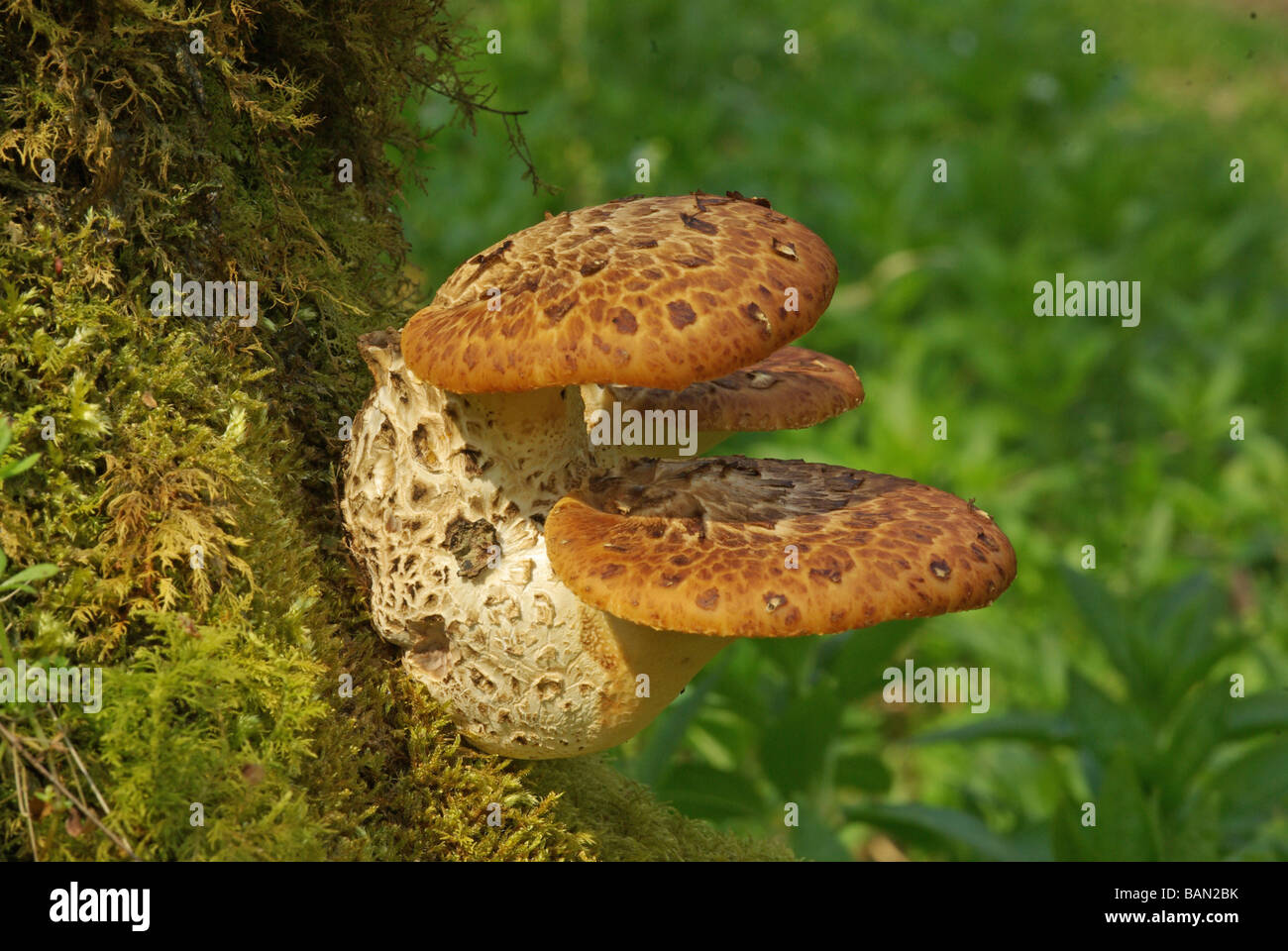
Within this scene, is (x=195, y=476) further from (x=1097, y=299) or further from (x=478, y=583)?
(x=1097, y=299)

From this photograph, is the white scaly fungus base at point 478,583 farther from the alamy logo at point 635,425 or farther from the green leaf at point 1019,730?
the green leaf at point 1019,730

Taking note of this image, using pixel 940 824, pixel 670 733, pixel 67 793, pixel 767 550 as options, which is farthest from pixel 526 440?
pixel 940 824

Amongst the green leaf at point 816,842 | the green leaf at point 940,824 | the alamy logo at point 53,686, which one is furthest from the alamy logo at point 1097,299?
the alamy logo at point 53,686

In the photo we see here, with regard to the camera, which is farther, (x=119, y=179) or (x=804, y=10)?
(x=804, y=10)

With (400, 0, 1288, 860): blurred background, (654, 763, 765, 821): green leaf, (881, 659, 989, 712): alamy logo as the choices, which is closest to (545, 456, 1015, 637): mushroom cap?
(400, 0, 1288, 860): blurred background

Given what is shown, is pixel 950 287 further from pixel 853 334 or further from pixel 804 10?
pixel 804 10

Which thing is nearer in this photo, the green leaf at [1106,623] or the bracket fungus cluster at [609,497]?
the bracket fungus cluster at [609,497]
